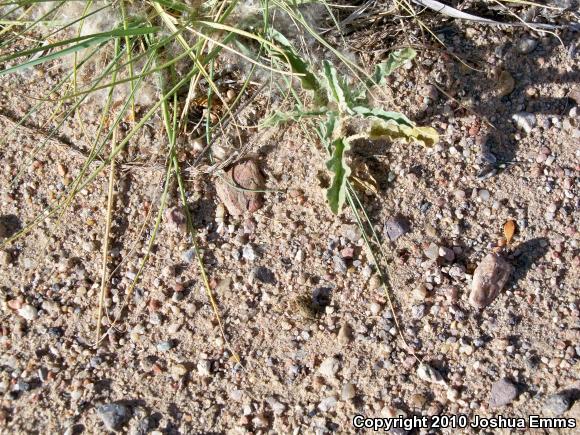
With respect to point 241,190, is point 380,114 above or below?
above

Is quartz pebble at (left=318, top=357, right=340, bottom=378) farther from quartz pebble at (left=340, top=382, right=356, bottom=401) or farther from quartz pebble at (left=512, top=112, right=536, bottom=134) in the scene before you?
quartz pebble at (left=512, top=112, right=536, bottom=134)

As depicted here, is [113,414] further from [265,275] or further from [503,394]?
[503,394]

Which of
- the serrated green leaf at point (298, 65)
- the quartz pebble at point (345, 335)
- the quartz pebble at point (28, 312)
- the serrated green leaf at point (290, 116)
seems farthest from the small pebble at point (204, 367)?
the serrated green leaf at point (298, 65)

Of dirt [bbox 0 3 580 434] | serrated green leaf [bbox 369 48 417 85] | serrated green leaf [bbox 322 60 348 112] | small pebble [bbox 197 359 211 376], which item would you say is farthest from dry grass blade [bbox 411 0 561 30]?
small pebble [bbox 197 359 211 376]

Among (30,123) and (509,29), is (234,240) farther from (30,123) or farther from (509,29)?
(509,29)

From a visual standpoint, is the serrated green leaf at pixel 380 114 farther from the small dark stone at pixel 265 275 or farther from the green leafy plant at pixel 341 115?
the small dark stone at pixel 265 275

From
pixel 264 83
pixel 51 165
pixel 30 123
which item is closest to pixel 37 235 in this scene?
pixel 51 165

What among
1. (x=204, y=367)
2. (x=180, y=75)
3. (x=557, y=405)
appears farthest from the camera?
(x=180, y=75)

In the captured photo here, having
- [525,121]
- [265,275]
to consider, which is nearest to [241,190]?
[265,275]
